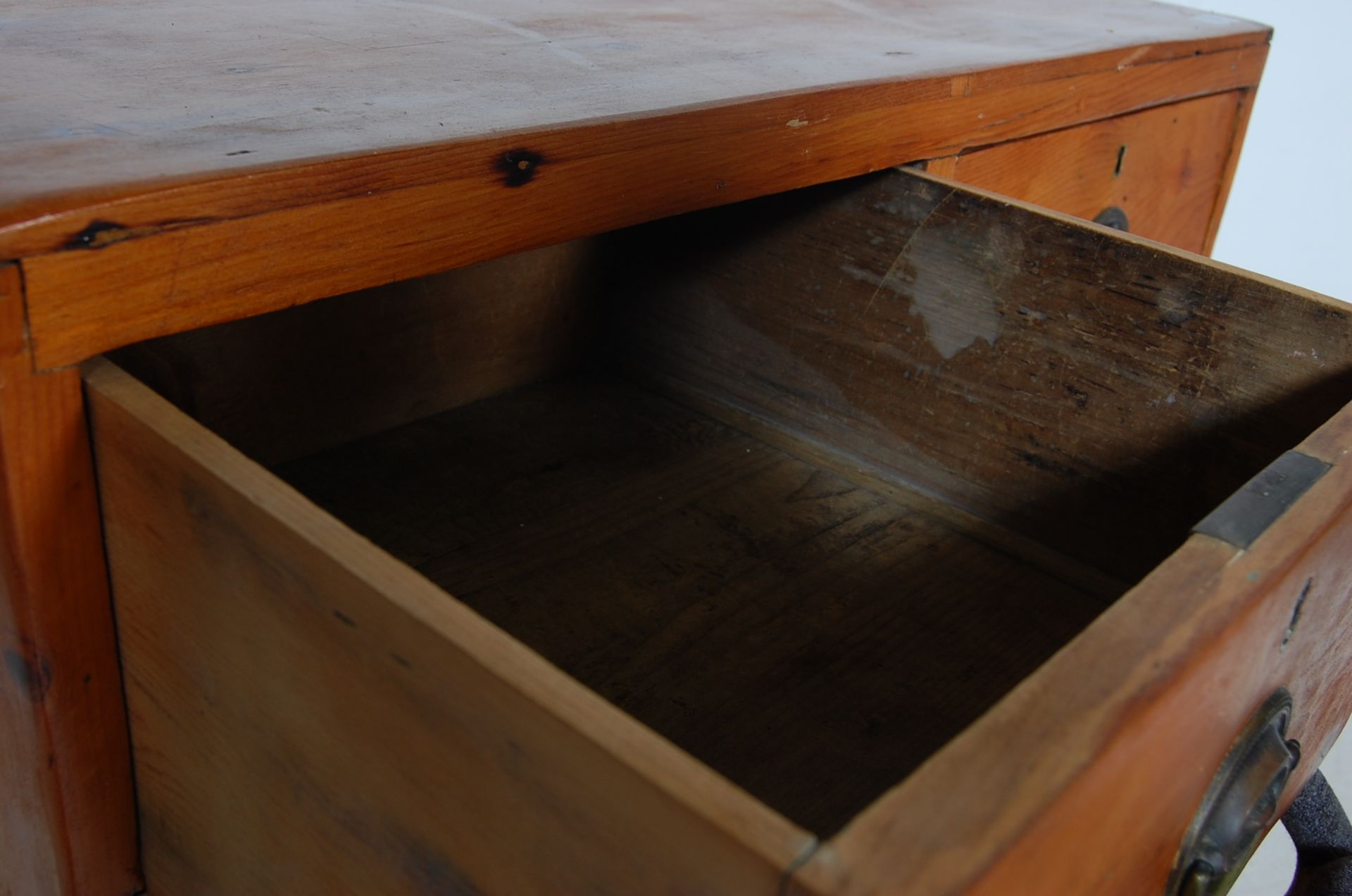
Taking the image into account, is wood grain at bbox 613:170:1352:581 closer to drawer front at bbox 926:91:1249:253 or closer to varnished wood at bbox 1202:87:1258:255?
drawer front at bbox 926:91:1249:253

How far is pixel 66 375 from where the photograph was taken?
1.34 ft

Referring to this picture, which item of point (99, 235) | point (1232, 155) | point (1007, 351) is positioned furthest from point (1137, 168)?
point (99, 235)

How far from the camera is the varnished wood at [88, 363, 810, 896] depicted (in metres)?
0.28

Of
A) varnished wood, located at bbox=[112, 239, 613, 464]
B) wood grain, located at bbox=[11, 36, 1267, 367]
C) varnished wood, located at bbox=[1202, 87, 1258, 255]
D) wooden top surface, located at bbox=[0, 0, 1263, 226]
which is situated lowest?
varnished wood, located at bbox=[112, 239, 613, 464]

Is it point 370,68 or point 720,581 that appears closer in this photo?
point 370,68

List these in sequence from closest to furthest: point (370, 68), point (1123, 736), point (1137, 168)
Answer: point (1123, 736), point (370, 68), point (1137, 168)

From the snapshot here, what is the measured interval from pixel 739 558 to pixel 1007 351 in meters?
0.20

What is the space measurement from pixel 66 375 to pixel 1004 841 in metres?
0.33

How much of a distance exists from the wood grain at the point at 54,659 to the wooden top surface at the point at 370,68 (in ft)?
0.24

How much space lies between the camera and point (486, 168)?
503 millimetres

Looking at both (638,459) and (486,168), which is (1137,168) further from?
(486,168)

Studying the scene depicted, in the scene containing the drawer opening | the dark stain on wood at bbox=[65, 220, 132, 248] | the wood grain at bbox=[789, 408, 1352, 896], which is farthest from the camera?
the drawer opening

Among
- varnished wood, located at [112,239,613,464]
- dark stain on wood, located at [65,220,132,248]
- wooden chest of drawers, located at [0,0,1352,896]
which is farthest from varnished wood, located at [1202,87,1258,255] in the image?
dark stain on wood, located at [65,220,132,248]

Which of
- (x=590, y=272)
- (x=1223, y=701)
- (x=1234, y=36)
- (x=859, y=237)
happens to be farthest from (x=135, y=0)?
(x=1234, y=36)
